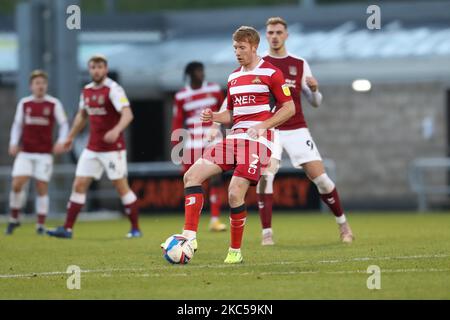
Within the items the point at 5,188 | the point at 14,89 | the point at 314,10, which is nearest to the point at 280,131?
the point at 5,188

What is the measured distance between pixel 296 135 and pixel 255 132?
8.28 ft

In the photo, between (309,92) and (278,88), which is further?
(309,92)

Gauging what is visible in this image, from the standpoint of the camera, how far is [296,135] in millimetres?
12695

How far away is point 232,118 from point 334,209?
2.39 metres

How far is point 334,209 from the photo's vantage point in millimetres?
12953

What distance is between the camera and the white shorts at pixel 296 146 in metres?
12.6

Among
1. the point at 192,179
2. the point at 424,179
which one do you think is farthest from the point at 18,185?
the point at 424,179

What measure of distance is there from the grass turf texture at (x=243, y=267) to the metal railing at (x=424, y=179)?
23.6 ft

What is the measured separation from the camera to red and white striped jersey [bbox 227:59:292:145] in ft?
35.0

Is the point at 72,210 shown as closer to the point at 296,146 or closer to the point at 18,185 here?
the point at 18,185

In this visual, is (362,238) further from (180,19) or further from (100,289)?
(180,19)

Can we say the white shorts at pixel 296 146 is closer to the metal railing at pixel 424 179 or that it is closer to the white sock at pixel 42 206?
the white sock at pixel 42 206

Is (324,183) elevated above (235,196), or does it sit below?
below

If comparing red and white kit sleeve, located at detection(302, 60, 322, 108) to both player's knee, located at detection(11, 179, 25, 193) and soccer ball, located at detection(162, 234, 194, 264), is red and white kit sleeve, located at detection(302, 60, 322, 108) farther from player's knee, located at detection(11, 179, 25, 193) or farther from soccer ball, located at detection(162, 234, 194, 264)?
player's knee, located at detection(11, 179, 25, 193)
